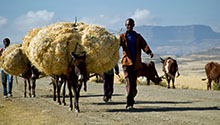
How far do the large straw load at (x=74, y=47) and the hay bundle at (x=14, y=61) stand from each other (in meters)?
4.16

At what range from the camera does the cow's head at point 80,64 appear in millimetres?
10506

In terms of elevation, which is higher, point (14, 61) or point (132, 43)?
point (132, 43)

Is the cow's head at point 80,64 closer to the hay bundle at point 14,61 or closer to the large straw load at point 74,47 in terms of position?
the large straw load at point 74,47

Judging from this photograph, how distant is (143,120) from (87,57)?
2.68 m

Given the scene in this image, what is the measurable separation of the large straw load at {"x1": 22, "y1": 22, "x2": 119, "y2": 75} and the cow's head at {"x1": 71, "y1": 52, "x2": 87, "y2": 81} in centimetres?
18

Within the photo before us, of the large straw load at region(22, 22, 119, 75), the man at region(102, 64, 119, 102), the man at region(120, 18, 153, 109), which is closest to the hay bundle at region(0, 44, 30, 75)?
the man at region(102, 64, 119, 102)

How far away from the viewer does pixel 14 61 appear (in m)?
15.2

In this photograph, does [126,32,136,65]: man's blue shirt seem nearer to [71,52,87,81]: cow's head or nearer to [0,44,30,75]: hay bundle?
[71,52,87,81]: cow's head

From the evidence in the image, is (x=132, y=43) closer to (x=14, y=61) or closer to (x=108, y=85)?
(x=108, y=85)

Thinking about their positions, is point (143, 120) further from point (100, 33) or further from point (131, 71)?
point (100, 33)

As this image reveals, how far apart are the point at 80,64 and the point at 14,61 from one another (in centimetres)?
556

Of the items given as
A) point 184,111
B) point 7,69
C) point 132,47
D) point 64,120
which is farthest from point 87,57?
point 7,69

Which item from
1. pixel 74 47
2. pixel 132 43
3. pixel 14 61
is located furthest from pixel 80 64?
pixel 14 61

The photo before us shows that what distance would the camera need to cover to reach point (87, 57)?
10750mm
